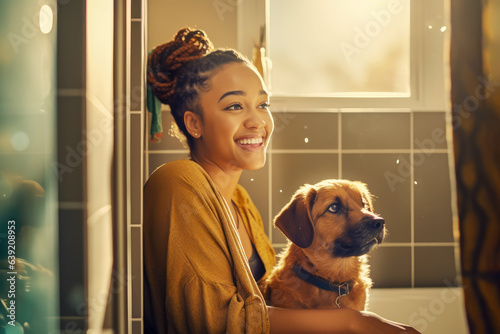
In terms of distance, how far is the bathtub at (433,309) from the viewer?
1.22 meters

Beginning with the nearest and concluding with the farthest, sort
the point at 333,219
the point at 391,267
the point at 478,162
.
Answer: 1. the point at 478,162
2. the point at 333,219
3. the point at 391,267

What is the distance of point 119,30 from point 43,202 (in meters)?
0.48

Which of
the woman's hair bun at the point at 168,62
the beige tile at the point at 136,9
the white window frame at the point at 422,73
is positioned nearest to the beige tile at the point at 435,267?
the white window frame at the point at 422,73

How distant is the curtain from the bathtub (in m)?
0.33

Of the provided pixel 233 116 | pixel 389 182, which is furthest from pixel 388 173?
pixel 233 116

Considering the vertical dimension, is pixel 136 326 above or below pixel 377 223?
below

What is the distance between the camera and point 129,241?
3.17 feet

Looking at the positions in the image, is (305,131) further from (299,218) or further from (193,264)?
(193,264)

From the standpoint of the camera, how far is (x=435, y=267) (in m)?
1.24

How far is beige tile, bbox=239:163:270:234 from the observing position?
1.16 meters

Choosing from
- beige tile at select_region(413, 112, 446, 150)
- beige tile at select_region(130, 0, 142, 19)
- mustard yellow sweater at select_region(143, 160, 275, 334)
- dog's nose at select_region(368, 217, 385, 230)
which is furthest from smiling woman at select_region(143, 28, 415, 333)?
beige tile at select_region(413, 112, 446, 150)

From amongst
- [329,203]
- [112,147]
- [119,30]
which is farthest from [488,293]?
[119,30]

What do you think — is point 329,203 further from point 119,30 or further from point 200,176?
point 119,30

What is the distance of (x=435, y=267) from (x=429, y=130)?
1.27 ft
